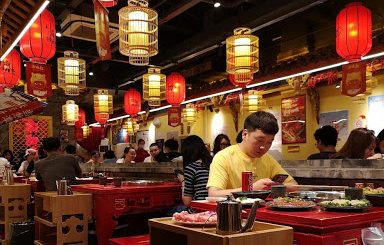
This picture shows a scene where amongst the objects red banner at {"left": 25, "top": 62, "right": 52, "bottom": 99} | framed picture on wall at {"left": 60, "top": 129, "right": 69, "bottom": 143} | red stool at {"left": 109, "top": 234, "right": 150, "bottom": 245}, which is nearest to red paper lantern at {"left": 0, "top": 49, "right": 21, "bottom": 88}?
red banner at {"left": 25, "top": 62, "right": 52, "bottom": 99}

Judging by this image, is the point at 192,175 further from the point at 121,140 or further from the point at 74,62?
the point at 121,140

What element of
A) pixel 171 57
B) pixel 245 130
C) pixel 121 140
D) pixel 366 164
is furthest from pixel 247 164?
pixel 121 140

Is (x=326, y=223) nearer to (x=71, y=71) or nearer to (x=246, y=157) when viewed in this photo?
(x=246, y=157)

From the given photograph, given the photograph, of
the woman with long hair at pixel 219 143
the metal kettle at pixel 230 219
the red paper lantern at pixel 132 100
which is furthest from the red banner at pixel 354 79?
the red paper lantern at pixel 132 100

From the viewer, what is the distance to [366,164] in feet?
14.7

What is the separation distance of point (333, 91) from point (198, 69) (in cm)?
467

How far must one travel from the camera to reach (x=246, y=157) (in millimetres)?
3451

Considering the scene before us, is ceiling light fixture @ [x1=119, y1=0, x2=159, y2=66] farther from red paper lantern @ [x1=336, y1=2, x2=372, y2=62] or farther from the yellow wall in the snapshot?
the yellow wall

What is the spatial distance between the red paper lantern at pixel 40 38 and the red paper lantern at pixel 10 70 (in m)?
1.55

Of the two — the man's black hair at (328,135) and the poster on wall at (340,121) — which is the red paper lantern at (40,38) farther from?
the poster on wall at (340,121)

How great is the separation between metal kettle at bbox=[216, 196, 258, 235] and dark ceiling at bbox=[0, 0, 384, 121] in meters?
5.60

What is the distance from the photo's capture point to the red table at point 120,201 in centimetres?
514

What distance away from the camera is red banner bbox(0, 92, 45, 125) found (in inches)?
181

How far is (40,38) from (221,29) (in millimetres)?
4015
